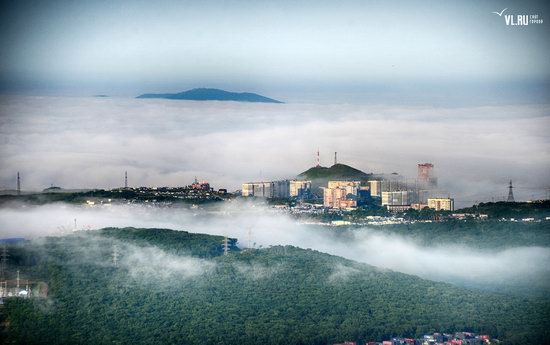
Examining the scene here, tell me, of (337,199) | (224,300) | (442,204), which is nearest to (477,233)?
(442,204)

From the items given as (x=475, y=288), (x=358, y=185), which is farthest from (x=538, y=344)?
(x=358, y=185)

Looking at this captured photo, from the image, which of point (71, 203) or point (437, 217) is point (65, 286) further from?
point (437, 217)

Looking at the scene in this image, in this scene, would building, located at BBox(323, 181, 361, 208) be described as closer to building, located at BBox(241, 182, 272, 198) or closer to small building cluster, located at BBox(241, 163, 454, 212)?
small building cluster, located at BBox(241, 163, 454, 212)

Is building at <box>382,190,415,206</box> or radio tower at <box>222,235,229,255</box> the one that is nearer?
radio tower at <box>222,235,229,255</box>

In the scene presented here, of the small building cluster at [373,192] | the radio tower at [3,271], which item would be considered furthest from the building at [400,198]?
the radio tower at [3,271]

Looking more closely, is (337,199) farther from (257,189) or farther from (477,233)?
(477,233)

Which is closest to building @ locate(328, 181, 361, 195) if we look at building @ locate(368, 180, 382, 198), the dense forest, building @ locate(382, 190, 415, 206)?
building @ locate(368, 180, 382, 198)
